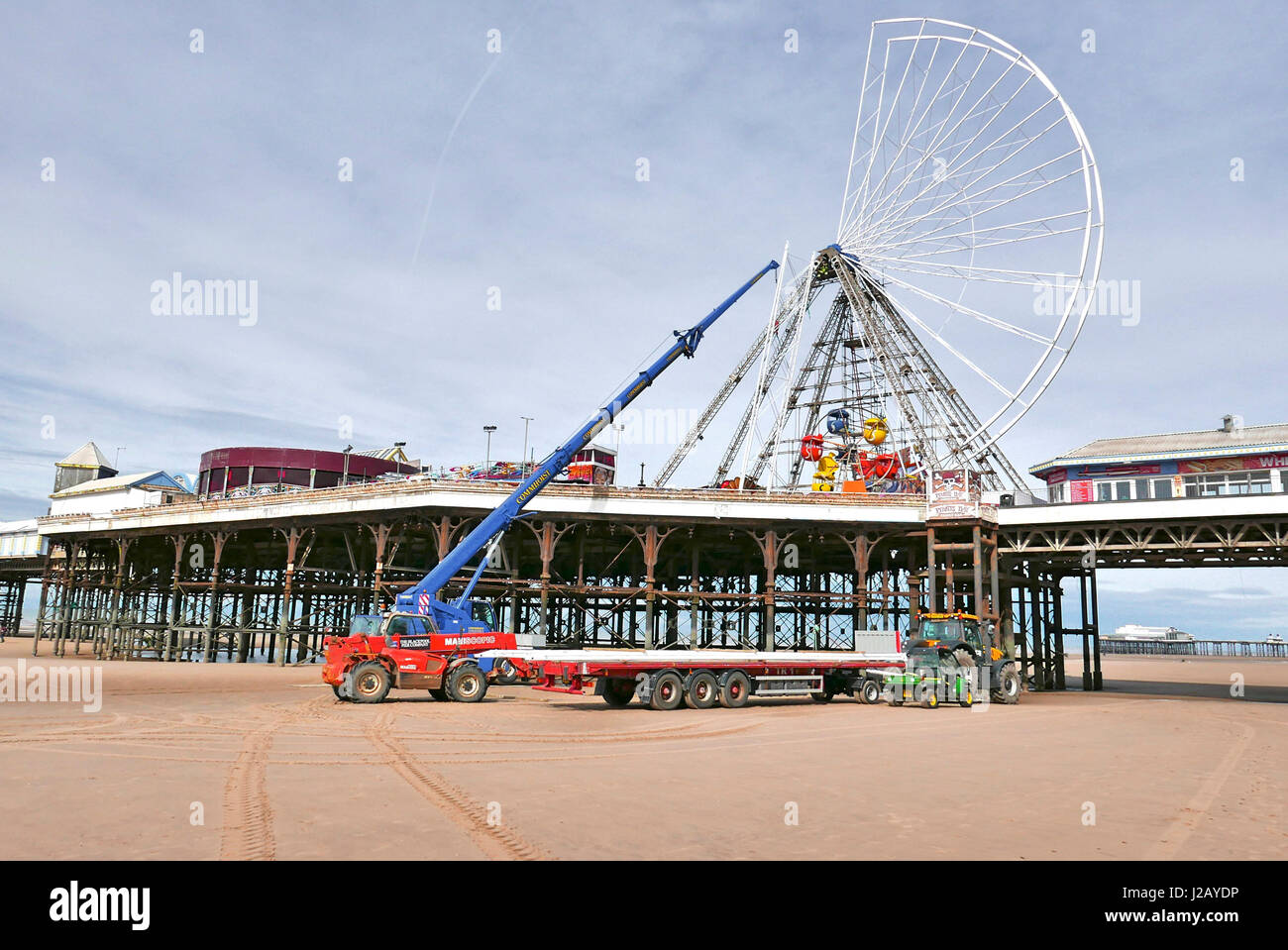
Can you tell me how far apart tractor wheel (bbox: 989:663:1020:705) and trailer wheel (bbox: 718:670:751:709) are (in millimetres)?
12075

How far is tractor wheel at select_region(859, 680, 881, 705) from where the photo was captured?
110ft

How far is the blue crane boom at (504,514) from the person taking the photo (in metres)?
30.6

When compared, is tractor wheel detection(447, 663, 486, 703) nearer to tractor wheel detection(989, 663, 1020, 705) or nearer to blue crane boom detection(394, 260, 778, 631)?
blue crane boom detection(394, 260, 778, 631)

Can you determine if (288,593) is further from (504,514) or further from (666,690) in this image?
(666,690)

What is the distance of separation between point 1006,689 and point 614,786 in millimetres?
26668

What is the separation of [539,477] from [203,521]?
1246 inches

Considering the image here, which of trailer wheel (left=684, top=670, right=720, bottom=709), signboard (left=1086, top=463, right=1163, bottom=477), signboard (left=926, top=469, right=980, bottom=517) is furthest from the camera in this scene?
signboard (left=1086, top=463, right=1163, bottom=477)

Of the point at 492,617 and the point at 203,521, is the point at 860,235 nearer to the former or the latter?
the point at 492,617

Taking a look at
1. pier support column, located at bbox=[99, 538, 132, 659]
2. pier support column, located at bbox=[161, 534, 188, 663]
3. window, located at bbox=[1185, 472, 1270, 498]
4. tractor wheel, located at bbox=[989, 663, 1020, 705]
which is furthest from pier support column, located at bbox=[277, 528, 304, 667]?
window, located at bbox=[1185, 472, 1270, 498]

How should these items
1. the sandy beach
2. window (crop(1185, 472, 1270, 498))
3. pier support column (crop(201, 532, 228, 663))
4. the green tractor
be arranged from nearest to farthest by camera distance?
the sandy beach
the green tractor
window (crop(1185, 472, 1270, 498))
pier support column (crop(201, 532, 228, 663))

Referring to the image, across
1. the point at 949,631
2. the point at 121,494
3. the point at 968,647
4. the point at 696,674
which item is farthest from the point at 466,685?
the point at 121,494

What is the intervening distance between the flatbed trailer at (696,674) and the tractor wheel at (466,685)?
93cm

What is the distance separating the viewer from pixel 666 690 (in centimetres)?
2881
